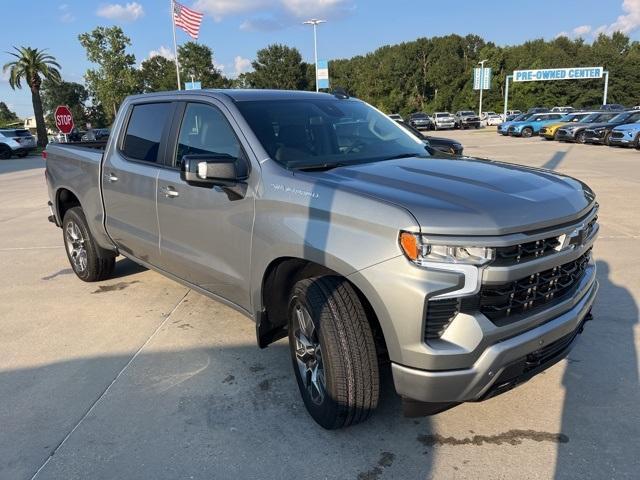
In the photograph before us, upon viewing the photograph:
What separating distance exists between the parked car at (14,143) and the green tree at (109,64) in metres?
17.9

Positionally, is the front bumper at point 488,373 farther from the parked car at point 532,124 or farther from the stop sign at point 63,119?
the parked car at point 532,124

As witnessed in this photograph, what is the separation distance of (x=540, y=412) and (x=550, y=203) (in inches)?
49.3

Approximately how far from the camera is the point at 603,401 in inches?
122

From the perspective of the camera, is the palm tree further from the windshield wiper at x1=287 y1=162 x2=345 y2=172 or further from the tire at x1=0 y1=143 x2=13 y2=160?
the windshield wiper at x1=287 y1=162 x2=345 y2=172

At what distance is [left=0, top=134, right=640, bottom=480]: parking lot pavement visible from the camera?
2.65 metres

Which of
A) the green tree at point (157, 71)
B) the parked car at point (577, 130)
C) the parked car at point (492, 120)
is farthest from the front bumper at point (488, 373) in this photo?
the green tree at point (157, 71)

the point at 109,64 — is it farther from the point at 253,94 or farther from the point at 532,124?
the point at 253,94

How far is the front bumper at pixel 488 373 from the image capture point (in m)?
2.32

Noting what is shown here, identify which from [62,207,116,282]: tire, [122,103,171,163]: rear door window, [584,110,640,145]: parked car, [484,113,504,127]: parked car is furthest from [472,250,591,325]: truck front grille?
[484,113,504,127]: parked car

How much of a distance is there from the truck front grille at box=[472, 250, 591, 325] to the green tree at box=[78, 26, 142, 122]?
49821 mm

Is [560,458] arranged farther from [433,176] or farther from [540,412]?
[433,176]

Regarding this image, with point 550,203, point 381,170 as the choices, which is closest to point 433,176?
point 381,170

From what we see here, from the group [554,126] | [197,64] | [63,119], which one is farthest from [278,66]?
[63,119]

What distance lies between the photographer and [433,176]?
2.91 m
